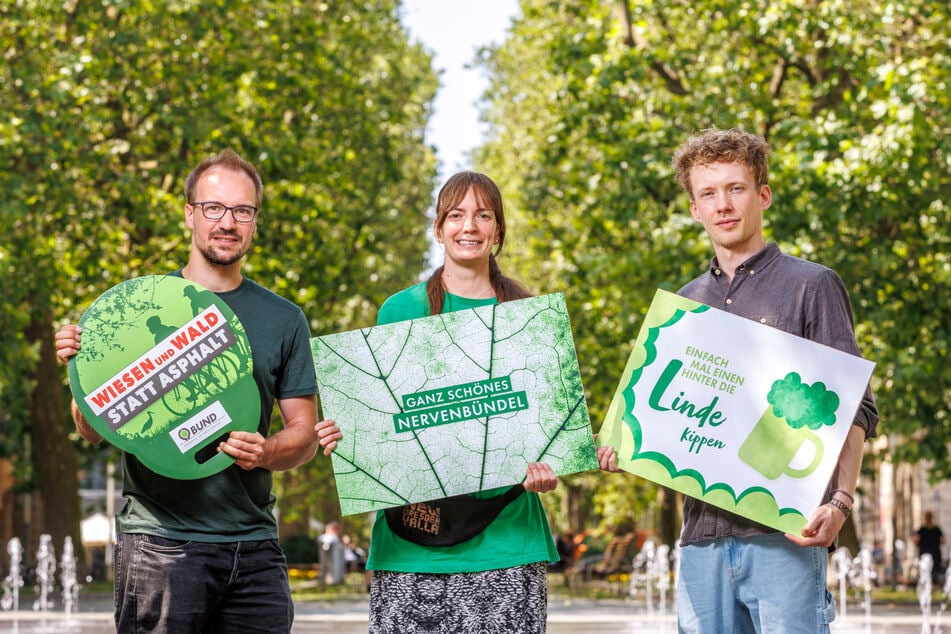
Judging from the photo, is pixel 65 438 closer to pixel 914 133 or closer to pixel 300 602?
pixel 300 602

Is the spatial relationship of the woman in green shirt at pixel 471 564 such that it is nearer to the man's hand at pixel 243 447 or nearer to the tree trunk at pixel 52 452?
the man's hand at pixel 243 447

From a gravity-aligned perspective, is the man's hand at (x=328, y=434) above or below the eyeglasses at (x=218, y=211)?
below

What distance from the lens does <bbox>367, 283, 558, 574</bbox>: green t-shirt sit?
4.52 m

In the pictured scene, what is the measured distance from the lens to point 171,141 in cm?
2153

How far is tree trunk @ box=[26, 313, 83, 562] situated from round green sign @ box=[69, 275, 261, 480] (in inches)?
813

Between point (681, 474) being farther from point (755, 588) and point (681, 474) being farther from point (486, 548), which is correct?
point (486, 548)

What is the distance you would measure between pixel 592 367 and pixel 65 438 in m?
9.31

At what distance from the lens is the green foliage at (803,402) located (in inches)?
169

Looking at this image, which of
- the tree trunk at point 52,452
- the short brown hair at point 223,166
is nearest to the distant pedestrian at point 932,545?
the tree trunk at point 52,452

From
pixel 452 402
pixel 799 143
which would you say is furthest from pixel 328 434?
pixel 799 143

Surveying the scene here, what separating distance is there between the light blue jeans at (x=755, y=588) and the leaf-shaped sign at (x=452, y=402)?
1.57 ft

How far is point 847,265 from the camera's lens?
58.7 ft

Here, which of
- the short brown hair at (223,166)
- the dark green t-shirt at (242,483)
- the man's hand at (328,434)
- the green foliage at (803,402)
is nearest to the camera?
the green foliage at (803,402)

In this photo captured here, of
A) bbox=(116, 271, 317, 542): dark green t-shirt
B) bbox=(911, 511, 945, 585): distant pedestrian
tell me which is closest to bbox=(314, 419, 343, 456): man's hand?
bbox=(116, 271, 317, 542): dark green t-shirt
